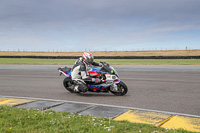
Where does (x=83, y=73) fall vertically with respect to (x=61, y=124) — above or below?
above

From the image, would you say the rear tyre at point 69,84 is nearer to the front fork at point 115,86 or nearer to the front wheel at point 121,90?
the front fork at point 115,86

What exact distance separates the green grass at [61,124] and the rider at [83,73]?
2.95 m

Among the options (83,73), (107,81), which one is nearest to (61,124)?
(107,81)

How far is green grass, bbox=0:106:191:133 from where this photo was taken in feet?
14.9

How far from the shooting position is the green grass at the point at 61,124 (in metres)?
4.54

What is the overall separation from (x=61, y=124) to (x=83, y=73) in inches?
158

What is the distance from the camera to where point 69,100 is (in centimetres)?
802

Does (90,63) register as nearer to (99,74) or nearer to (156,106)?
(99,74)

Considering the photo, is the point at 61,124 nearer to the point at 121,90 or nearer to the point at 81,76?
the point at 121,90

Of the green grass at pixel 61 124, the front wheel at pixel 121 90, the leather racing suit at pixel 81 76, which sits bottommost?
the green grass at pixel 61 124

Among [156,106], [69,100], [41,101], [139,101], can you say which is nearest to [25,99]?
[41,101]

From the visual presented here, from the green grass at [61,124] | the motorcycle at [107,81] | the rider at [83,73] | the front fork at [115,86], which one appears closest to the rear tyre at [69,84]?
the rider at [83,73]

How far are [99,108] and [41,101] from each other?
2.32 meters

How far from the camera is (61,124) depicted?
16.1 feet
